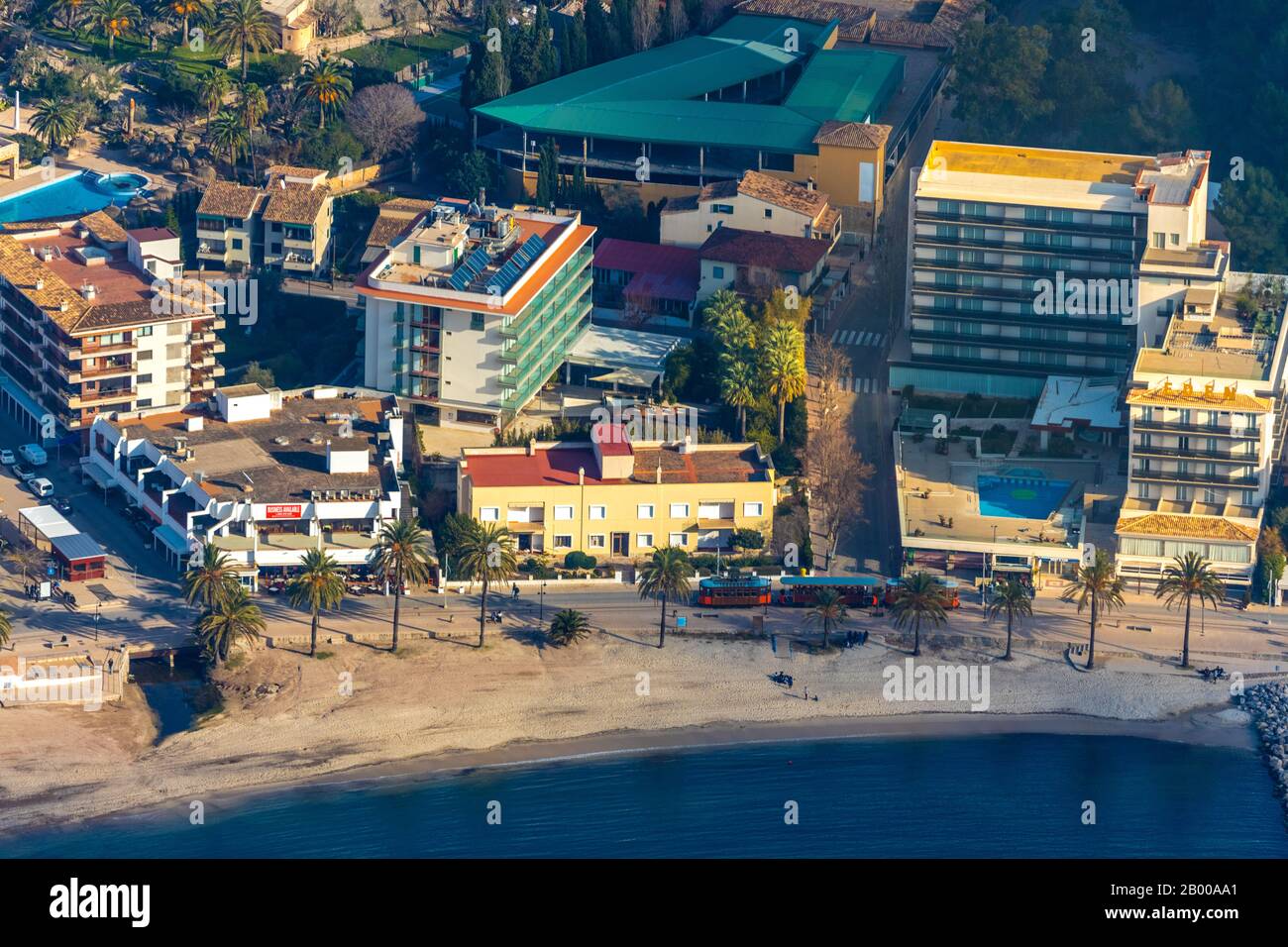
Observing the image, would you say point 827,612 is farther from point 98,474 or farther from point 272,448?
point 98,474

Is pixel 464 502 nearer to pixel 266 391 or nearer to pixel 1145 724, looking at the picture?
pixel 266 391

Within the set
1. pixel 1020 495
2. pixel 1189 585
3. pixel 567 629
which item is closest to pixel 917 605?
pixel 1189 585

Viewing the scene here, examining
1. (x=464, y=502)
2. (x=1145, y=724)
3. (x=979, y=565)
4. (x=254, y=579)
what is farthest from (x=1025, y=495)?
(x=254, y=579)

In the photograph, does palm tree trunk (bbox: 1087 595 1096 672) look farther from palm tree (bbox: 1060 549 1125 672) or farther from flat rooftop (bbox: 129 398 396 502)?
flat rooftop (bbox: 129 398 396 502)

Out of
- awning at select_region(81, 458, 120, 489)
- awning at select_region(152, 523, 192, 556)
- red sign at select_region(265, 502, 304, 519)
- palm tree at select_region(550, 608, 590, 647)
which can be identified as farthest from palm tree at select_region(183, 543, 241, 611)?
palm tree at select_region(550, 608, 590, 647)

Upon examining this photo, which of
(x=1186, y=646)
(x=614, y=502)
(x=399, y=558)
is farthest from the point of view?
(x=614, y=502)

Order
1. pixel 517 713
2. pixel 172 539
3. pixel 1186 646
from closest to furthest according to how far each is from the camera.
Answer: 1. pixel 517 713
2. pixel 1186 646
3. pixel 172 539

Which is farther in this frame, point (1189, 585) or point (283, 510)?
point (283, 510)

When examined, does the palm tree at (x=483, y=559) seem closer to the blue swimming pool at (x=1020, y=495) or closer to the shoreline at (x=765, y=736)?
the shoreline at (x=765, y=736)
